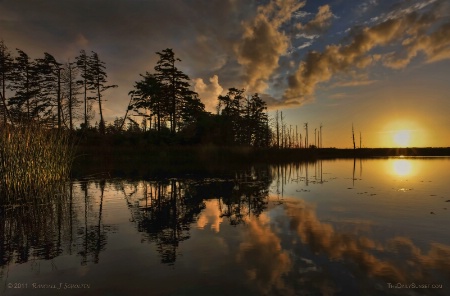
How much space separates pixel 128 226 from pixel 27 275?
3572 millimetres

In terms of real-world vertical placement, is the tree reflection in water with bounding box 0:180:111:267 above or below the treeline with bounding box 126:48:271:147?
below

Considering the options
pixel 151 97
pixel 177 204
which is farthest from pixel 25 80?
pixel 177 204

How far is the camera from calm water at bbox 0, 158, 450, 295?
5.08m

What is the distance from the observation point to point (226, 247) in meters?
7.02

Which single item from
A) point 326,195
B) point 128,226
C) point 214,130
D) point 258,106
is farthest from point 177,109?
point 128,226

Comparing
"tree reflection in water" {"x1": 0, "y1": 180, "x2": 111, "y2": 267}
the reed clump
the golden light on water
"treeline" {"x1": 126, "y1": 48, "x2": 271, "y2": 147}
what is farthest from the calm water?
"treeline" {"x1": 126, "y1": 48, "x2": 271, "y2": 147}

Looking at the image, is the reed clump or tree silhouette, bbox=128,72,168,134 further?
tree silhouette, bbox=128,72,168,134

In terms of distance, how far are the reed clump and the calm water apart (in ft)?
3.74

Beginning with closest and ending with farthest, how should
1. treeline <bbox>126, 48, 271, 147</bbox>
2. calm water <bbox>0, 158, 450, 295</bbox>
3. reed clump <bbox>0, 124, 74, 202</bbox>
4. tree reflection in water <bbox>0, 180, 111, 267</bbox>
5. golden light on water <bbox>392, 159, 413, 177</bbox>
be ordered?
calm water <bbox>0, 158, 450, 295</bbox> → tree reflection in water <bbox>0, 180, 111, 267</bbox> → reed clump <bbox>0, 124, 74, 202</bbox> → golden light on water <bbox>392, 159, 413, 177</bbox> → treeline <bbox>126, 48, 271, 147</bbox>

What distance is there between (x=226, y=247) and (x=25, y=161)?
9.61 m

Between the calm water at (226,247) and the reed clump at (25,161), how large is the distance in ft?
3.74

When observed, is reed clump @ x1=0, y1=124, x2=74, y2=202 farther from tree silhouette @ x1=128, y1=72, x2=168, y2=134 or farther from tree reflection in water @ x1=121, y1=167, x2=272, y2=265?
tree silhouette @ x1=128, y1=72, x2=168, y2=134

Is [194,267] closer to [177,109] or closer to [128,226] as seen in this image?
[128,226]

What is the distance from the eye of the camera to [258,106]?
75.2 metres
